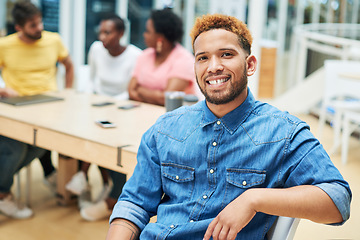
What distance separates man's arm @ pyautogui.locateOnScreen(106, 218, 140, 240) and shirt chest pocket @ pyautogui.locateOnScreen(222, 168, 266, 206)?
29 centimetres

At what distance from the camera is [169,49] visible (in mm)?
3234

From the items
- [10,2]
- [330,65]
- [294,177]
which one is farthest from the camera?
[10,2]

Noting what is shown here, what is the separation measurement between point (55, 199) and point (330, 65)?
2885 millimetres

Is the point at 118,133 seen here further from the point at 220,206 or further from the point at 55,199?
the point at 55,199

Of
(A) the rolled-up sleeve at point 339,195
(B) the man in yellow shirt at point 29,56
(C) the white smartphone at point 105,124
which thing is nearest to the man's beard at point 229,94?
(A) the rolled-up sleeve at point 339,195

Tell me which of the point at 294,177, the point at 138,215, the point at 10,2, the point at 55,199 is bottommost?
the point at 55,199

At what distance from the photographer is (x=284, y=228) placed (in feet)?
4.13

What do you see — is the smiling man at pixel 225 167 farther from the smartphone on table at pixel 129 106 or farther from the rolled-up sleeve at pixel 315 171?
the smartphone on table at pixel 129 106

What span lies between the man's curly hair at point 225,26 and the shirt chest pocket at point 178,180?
0.40 metres

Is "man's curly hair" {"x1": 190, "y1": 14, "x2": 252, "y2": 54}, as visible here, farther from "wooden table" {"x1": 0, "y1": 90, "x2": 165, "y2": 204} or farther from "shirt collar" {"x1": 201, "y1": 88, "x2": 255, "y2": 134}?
"wooden table" {"x1": 0, "y1": 90, "x2": 165, "y2": 204}

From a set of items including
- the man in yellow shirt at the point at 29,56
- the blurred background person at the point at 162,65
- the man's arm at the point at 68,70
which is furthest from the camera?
the man's arm at the point at 68,70

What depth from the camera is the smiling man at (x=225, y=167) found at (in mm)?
1162

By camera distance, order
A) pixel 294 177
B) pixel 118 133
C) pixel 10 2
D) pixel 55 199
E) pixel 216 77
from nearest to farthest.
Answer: pixel 294 177 < pixel 216 77 < pixel 118 133 < pixel 55 199 < pixel 10 2

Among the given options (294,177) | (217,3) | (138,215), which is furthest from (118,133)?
(217,3)
